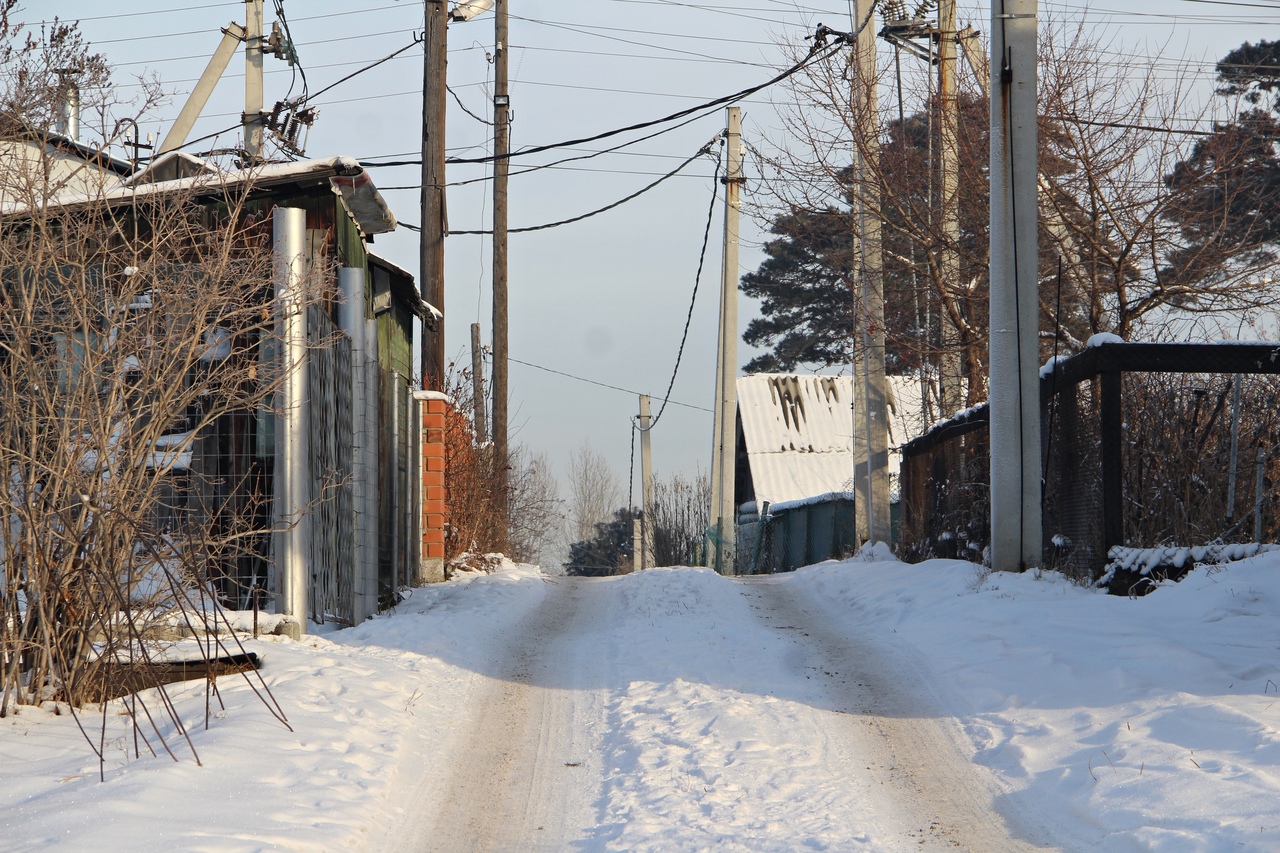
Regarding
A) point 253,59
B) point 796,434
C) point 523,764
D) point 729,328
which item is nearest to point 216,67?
point 253,59

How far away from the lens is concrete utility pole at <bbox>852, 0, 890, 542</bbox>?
15.3 meters

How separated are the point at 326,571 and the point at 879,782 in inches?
193

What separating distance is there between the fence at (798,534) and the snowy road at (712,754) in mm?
14230

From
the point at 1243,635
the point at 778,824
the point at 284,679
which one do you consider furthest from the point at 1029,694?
the point at 284,679

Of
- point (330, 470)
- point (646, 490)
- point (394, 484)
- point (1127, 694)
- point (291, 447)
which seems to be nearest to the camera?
point (1127, 694)

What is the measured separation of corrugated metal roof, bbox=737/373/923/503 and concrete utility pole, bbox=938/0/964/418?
564 inches

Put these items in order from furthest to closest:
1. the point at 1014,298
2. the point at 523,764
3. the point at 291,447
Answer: the point at 1014,298 → the point at 291,447 → the point at 523,764

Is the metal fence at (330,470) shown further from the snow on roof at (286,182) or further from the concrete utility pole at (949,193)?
the concrete utility pole at (949,193)

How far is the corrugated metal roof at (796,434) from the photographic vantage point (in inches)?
1234

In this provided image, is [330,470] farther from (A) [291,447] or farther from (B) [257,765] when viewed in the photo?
(B) [257,765]

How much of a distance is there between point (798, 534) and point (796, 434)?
28.9 feet

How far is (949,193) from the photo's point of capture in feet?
48.6

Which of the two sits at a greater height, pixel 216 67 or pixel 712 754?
pixel 216 67

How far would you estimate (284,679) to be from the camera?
6.18 meters
